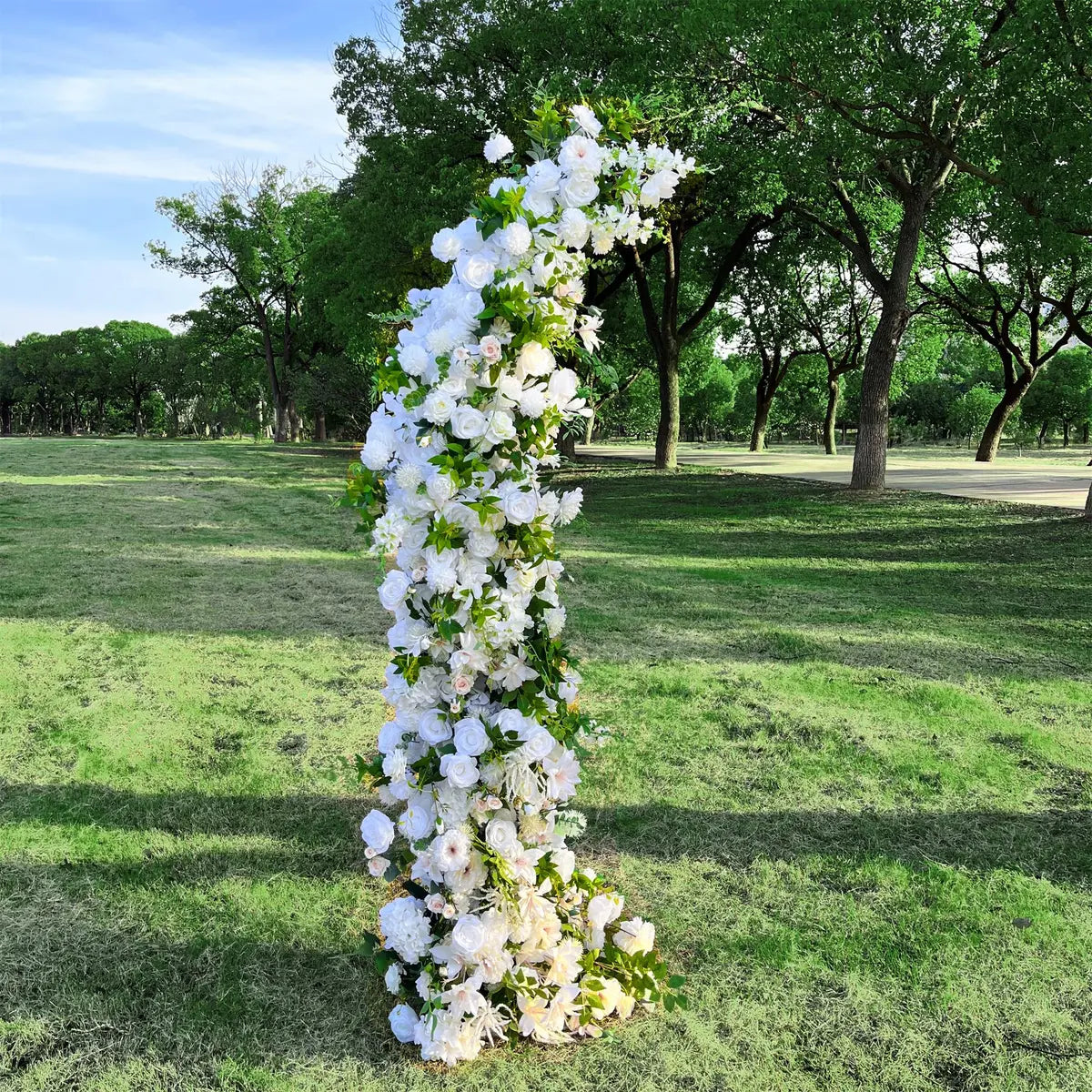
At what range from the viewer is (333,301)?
88.9ft

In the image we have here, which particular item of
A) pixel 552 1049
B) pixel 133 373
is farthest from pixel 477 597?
pixel 133 373

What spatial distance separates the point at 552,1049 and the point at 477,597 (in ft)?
4.98

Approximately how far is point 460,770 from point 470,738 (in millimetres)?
98

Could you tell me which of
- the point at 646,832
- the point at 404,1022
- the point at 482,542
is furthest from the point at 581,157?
the point at 646,832

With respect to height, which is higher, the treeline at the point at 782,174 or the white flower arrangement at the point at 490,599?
the treeline at the point at 782,174

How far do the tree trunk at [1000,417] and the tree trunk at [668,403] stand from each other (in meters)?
9.11

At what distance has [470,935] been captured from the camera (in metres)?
2.59

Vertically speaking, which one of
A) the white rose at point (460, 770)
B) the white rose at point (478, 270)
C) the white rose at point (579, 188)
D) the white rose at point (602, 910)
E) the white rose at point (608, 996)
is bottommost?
the white rose at point (608, 996)

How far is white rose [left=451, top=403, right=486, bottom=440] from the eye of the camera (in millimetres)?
2520

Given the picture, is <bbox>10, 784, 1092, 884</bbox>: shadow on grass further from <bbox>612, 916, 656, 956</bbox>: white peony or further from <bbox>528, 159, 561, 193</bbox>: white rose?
<bbox>528, 159, 561, 193</bbox>: white rose

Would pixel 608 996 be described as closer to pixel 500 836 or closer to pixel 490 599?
pixel 500 836

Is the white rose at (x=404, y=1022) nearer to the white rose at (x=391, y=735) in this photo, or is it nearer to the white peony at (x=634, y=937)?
the white peony at (x=634, y=937)

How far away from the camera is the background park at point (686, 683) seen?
2.92m

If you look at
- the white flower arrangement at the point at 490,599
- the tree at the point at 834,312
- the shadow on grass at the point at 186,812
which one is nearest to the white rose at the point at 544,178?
the white flower arrangement at the point at 490,599
